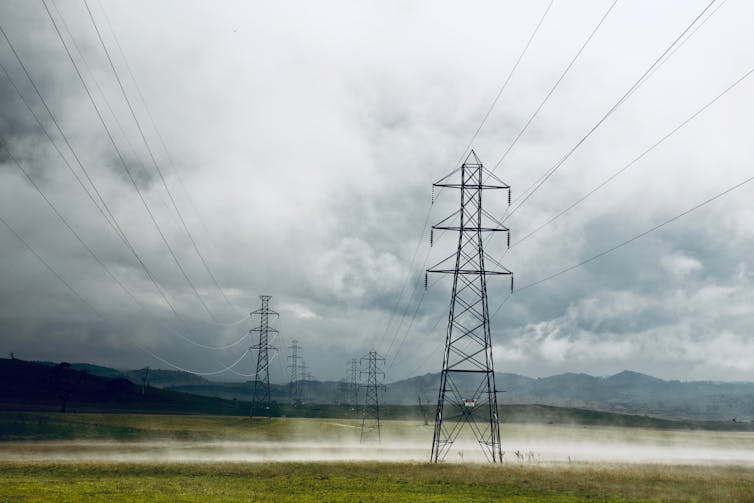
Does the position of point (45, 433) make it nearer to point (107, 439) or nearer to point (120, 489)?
point (107, 439)

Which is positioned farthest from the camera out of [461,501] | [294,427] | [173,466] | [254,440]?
[294,427]

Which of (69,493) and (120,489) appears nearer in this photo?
(69,493)

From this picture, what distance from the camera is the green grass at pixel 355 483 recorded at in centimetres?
3747

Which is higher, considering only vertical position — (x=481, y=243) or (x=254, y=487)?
(x=481, y=243)

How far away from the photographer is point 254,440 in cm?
10756

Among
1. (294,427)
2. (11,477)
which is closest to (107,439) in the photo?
(294,427)

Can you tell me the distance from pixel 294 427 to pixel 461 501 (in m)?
106

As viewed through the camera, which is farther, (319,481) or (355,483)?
(319,481)

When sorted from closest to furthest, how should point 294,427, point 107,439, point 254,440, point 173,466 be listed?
point 173,466, point 107,439, point 254,440, point 294,427

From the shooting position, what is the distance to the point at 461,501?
3600 centimetres

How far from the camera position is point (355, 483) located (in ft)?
147

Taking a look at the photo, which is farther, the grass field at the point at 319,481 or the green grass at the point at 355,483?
the grass field at the point at 319,481

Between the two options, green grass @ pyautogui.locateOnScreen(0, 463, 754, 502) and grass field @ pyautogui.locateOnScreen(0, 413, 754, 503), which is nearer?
green grass @ pyautogui.locateOnScreen(0, 463, 754, 502)

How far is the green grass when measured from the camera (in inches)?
1475
